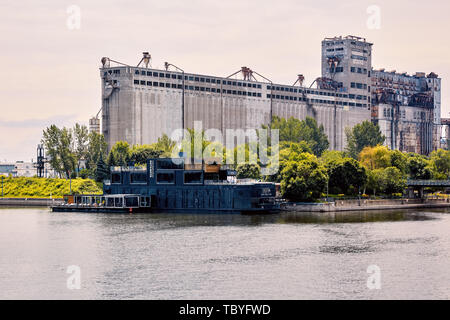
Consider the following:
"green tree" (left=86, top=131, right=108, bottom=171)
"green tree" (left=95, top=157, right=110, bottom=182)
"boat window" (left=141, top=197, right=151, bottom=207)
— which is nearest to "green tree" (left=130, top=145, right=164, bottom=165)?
"green tree" (left=95, top=157, right=110, bottom=182)

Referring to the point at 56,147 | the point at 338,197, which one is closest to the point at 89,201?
the point at 56,147

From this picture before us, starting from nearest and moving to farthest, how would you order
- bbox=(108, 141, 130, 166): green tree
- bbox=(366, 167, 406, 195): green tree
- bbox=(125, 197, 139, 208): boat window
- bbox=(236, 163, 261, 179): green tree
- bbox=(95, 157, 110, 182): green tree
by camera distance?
bbox=(125, 197, 139, 208): boat window, bbox=(236, 163, 261, 179): green tree, bbox=(366, 167, 406, 195): green tree, bbox=(95, 157, 110, 182): green tree, bbox=(108, 141, 130, 166): green tree

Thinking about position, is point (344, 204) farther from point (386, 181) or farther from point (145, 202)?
point (145, 202)

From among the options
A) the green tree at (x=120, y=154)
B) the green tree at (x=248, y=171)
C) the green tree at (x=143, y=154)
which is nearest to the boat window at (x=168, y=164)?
the green tree at (x=248, y=171)

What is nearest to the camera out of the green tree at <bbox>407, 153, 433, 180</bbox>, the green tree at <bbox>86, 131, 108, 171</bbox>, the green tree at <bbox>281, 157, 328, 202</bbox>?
the green tree at <bbox>281, 157, 328, 202</bbox>

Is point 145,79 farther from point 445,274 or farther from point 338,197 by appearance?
point 445,274

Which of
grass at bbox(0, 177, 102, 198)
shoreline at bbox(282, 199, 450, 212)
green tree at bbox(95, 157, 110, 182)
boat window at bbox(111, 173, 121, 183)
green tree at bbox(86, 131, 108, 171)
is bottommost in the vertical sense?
shoreline at bbox(282, 199, 450, 212)

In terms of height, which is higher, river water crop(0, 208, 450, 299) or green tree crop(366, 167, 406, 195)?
green tree crop(366, 167, 406, 195)

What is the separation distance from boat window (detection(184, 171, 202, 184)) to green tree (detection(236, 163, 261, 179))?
22.8 meters

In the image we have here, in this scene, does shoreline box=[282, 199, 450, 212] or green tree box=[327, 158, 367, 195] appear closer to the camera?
shoreline box=[282, 199, 450, 212]

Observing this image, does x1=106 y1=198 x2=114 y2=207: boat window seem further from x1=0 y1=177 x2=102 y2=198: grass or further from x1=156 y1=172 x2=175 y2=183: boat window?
x1=0 y1=177 x2=102 y2=198: grass

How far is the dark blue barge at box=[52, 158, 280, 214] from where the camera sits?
12331 centimetres

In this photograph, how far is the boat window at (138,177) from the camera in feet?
448

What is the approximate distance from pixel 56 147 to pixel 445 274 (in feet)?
416
